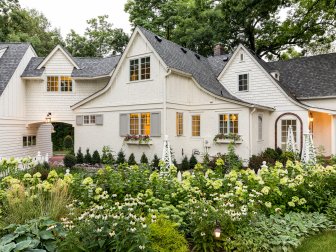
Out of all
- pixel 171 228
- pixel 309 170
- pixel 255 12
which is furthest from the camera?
pixel 255 12

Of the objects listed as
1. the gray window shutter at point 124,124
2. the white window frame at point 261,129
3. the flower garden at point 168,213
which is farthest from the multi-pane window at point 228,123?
the flower garden at point 168,213

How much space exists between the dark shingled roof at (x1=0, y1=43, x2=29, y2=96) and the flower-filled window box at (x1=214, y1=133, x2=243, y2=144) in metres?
12.9

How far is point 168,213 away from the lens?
4863 millimetres

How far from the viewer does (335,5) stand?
22109mm

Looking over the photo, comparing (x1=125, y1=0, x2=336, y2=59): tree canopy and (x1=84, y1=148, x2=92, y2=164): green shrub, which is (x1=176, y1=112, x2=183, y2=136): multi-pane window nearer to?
(x1=84, y1=148, x2=92, y2=164): green shrub

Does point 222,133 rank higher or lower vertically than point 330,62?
lower

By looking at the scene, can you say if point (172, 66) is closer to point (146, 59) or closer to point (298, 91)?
point (146, 59)

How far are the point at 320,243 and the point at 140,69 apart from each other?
41.1 ft

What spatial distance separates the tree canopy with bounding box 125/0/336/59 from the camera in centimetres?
2441

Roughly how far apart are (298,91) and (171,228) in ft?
56.3

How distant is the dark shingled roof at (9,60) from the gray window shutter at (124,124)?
731cm

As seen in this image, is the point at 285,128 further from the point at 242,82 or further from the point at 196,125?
the point at 196,125

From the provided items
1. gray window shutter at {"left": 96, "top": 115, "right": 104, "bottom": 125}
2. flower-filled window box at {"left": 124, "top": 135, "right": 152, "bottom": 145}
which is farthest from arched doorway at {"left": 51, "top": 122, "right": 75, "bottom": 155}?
flower-filled window box at {"left": 124, "top": 135, "right": 152, "bottom": 145}

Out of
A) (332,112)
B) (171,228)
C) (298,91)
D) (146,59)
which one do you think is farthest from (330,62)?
(171,228)
